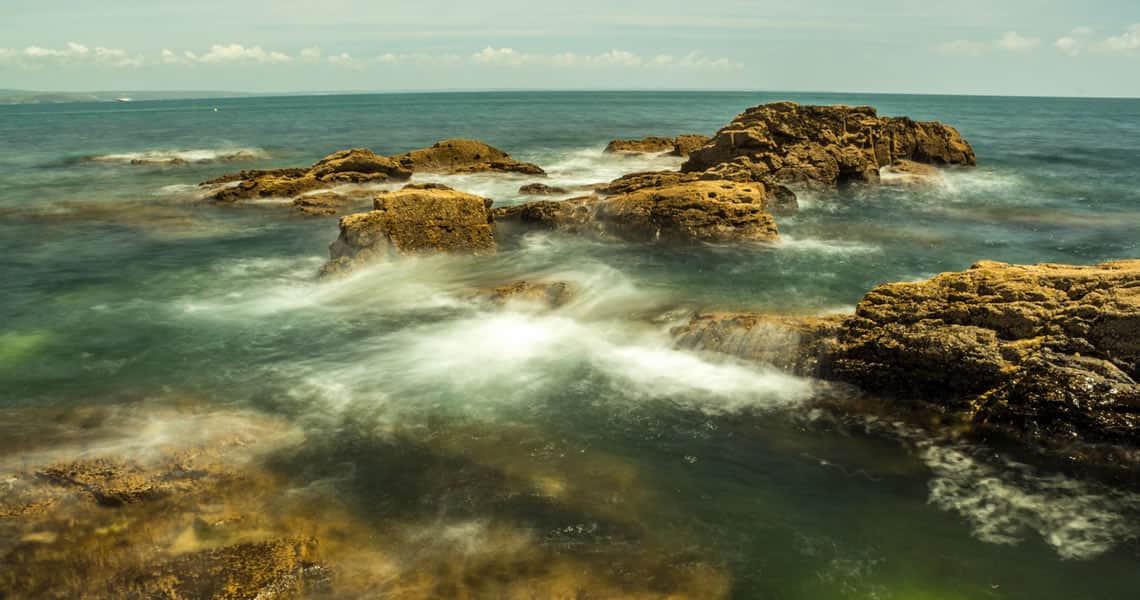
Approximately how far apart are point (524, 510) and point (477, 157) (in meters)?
28.1

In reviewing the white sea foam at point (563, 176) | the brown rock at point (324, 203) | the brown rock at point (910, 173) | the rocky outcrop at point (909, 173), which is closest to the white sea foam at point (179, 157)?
the white sea foam at point (563, 176)

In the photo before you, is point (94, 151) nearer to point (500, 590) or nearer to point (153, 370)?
point (153, 370)

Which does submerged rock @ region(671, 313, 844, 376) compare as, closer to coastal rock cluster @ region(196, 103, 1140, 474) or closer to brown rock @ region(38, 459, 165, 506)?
coastal rock cluster @ region(196, 103, 1140, 474)

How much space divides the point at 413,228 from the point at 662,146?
2677 centimetres

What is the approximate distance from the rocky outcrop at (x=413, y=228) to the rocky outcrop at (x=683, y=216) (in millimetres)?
3051

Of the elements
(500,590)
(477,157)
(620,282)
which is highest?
(477,157)

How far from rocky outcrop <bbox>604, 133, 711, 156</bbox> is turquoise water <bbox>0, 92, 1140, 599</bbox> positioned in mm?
14636

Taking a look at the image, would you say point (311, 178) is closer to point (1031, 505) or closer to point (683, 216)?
point (683, 216)

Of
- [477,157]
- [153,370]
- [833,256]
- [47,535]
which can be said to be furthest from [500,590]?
[477,157]

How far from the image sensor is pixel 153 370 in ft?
35.6

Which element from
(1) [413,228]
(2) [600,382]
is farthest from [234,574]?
(1) [413,228]

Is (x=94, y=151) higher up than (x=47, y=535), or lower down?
higher up

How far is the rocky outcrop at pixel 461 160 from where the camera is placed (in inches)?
1249

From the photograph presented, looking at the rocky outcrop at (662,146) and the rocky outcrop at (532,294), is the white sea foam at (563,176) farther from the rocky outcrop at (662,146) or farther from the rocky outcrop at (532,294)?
the rocky outcrop at (532,294)
